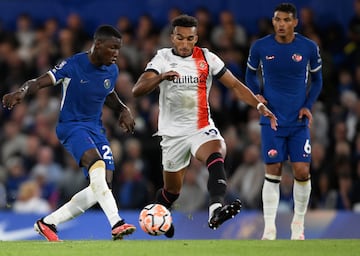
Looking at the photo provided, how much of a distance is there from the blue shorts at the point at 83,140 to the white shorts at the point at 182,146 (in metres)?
0.66

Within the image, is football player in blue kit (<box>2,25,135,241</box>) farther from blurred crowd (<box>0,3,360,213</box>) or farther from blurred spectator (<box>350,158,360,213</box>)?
blurred spectator (<box>350,158,360,213</box>)

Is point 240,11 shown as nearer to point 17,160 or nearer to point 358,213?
point 17,160

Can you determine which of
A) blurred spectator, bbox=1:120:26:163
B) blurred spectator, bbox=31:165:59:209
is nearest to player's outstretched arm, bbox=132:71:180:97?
blurred spectator, bbox=31:165:59:209

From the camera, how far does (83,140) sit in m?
11.9

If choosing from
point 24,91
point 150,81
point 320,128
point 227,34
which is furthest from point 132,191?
point 24,91

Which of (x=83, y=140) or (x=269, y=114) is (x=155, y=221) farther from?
(x=269, y=114)

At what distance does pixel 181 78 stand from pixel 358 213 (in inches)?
164

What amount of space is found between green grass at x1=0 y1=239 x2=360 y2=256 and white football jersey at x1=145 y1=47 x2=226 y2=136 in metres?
1.41

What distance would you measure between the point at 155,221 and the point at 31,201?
5.99 metres

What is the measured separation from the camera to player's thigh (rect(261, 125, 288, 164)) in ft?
42.6

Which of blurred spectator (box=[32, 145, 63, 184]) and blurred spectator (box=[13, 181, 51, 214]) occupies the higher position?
blurred spectator (box=[32, 145, 63, 184])

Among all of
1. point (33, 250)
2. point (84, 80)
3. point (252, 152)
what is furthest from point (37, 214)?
point (33, 250)

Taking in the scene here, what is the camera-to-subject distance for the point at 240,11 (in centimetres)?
2034

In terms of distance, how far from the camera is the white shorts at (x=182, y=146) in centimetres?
1214
